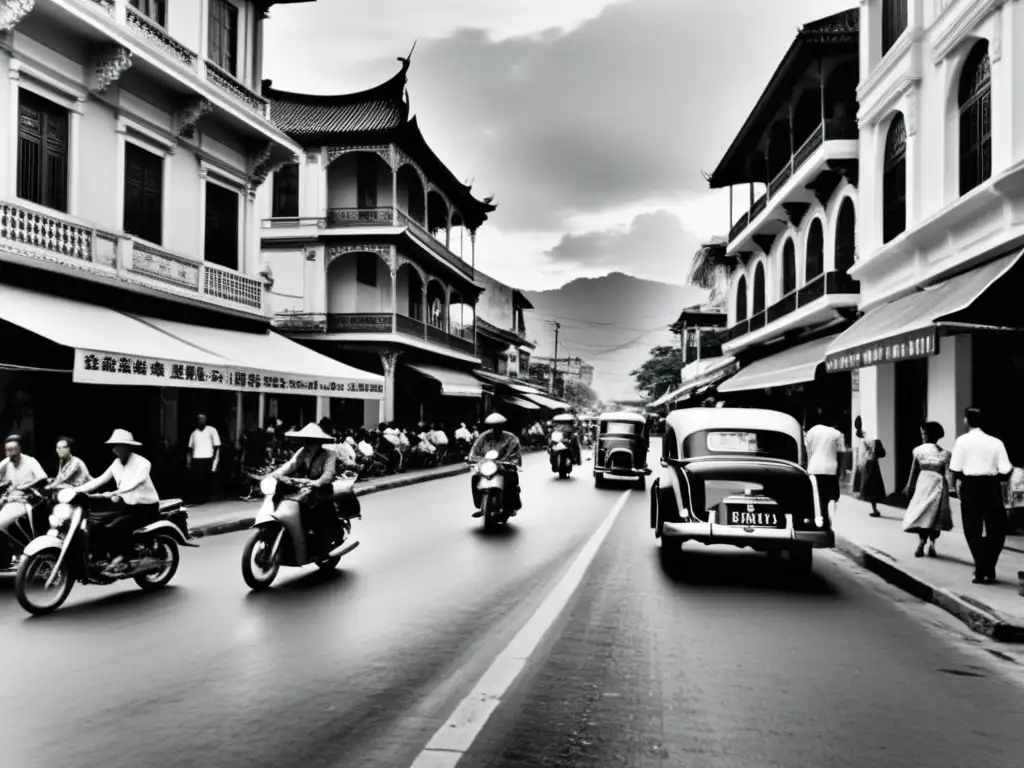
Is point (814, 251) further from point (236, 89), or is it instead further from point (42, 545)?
point (42, 545)

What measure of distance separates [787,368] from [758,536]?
16196mm

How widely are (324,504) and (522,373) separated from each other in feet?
248

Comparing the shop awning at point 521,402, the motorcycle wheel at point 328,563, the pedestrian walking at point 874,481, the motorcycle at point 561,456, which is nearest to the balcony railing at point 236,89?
the motorcycle at point 561,456

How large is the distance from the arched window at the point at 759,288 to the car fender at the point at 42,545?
30.0 m

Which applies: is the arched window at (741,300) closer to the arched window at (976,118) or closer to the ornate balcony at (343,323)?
the ornate balcony at (343,323)

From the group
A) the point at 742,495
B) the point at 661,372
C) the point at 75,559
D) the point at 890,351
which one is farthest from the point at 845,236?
the point at 661,372

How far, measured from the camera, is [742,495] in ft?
31.1

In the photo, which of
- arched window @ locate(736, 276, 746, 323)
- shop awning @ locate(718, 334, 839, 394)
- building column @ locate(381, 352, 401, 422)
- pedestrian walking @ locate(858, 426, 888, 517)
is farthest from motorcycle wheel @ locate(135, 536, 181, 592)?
arched window @ locate(736, 276, 746, 323)

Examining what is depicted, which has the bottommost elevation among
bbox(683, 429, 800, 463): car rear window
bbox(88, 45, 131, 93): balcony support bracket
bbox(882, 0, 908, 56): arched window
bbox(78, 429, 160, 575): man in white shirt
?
bbox(78, 429, 160, 575): man in white shirt

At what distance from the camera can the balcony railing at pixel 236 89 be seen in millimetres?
19500

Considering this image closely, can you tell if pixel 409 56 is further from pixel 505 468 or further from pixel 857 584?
pixel 857 584

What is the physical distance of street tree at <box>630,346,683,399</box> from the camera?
254ft

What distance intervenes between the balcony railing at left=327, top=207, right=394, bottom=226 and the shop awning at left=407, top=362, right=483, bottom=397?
5.86m

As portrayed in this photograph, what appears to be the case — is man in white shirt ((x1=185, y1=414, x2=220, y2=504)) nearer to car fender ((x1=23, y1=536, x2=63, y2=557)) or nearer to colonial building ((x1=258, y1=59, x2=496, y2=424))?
car fender ((x1=23, y1=536, x2=63, y2=557))
